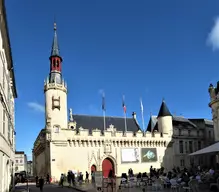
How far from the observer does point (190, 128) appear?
47062 millimetres

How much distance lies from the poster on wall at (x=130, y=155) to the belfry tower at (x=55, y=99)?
952cm

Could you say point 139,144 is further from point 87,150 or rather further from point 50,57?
point 50,57

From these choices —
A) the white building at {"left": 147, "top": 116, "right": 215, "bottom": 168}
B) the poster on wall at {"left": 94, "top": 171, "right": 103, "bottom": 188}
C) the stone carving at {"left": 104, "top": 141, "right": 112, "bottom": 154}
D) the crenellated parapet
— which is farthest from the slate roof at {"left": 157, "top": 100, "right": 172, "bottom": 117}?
the poster on wall at {"left": 94, "top": 171, "right": 103, "bottom": 188}

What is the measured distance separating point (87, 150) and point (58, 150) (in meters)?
4.18

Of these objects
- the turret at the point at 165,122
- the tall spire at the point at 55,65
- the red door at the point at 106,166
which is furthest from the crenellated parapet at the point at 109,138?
the tall spire at the point at 55,65

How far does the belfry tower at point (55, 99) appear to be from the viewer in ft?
121

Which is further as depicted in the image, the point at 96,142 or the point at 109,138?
the point at 109,138

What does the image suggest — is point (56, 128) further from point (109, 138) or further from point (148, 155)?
point (148, 155)

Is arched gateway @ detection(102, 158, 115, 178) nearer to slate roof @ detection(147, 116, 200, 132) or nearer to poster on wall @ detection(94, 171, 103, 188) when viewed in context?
slate roof @ detection(147, 116, 200, 132)

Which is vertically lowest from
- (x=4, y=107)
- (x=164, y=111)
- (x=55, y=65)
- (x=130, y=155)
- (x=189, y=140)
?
(x=130, y=155)

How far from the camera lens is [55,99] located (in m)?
37.8

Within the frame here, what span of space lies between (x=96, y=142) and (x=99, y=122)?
276 inches

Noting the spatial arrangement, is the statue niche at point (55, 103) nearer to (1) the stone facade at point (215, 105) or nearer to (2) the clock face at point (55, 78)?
(2) the clock face at point (55, 78)

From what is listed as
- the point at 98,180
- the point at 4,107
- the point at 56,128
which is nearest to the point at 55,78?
the point at 56,128
